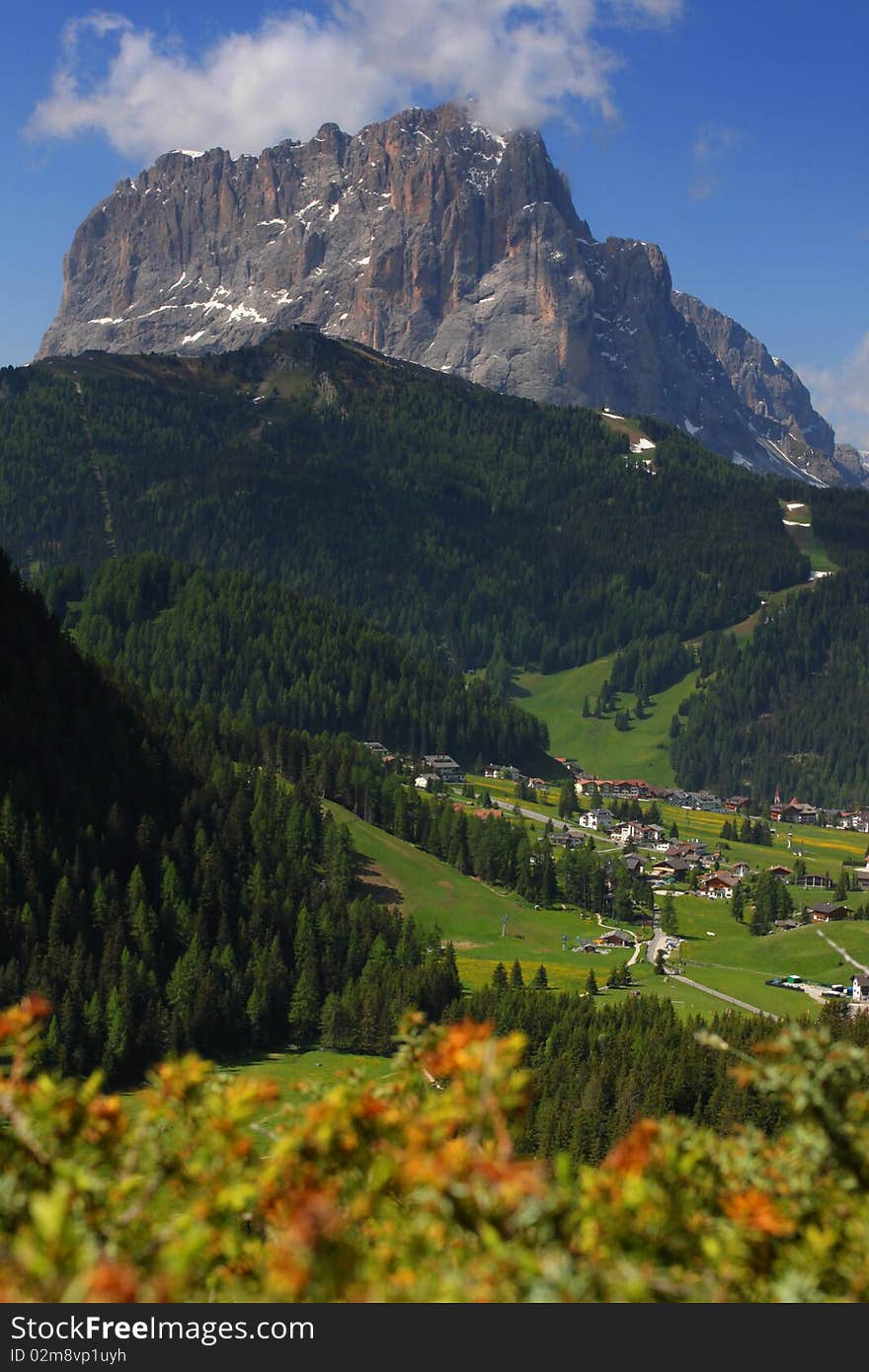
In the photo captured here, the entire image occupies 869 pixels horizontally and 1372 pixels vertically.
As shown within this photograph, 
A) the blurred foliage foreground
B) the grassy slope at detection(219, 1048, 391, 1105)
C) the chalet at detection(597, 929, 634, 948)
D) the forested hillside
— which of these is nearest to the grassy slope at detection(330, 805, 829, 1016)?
the chalet at detection(597, 929, 634, 948)

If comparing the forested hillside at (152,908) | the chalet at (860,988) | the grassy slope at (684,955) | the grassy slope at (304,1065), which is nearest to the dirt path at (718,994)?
the grassy slope at (684,955)

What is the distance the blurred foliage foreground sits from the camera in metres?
17.1

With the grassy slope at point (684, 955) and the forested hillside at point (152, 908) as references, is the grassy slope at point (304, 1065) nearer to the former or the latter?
the forested hillside at point (152, 908)

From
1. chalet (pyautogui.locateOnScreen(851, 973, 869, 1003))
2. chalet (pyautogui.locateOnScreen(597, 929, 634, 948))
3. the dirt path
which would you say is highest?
chalet (pyautogui.locateOnScreen(851, 973, 869, 1003))

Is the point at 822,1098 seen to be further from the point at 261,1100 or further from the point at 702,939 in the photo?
the point at 702,939

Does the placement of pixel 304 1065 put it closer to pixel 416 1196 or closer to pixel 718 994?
pixel 718 994

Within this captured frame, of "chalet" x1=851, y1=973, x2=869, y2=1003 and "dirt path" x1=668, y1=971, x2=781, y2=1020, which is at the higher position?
"chalet" x1=851, y1=973, x2=869, y2=1003

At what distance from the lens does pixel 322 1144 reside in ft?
68.1

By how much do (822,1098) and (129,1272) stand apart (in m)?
10.6

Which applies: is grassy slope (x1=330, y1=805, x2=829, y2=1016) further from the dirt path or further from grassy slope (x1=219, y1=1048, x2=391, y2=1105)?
grassy slope (x1=219, y1=1048, x2=391, y2=1105)

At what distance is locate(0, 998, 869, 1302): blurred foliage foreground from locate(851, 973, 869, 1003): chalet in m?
147

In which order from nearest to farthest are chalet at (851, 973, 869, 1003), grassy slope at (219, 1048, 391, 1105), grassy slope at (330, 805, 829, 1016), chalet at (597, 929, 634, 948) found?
grassy slope at (219, 1048, 391, 1105)
grassy slope at (330, 805, 829, 1016)
chalet at (851, 973, 869, 1003)
chalet at (597, 929, 634, 948)

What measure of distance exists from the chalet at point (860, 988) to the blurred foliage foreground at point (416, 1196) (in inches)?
5779

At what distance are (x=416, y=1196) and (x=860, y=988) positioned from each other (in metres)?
156
